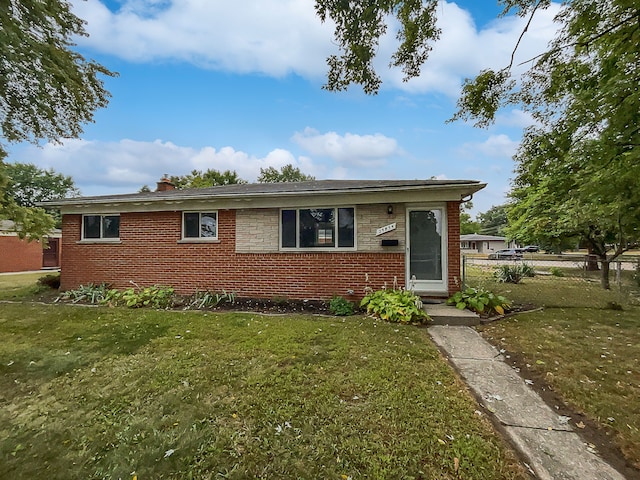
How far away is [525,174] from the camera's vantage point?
706 cm

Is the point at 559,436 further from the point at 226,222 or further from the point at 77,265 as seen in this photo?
the point at 77,265

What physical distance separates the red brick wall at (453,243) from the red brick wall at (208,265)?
3.78 feet

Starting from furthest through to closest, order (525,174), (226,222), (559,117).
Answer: (226,222)
(525,174)
(559,117)

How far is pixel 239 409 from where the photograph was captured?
2.88 meters

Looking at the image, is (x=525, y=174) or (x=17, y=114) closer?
(x=17, y=114)

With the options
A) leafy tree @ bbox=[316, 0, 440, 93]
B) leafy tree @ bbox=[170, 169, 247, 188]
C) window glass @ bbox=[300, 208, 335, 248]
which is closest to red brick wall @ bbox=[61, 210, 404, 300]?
window glass @ bbox=[300, 208, 335, 248]

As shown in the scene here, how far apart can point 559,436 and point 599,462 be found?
300 mm

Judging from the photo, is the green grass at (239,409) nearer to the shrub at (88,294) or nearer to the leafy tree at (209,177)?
the shrub at (88,294)

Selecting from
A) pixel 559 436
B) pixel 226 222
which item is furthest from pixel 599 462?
pixel 226 222

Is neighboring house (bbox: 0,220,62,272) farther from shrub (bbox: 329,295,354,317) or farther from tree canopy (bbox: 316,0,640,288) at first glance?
tree canopy (bbox: 316,0,640,288)

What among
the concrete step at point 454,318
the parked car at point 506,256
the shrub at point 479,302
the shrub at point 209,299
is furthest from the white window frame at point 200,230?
the parked car at point 506,256

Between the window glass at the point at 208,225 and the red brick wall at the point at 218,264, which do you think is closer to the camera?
the red brick wall at the point at 218,264

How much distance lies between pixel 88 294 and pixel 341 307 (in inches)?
281

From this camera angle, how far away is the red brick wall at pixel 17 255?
18.8 m
